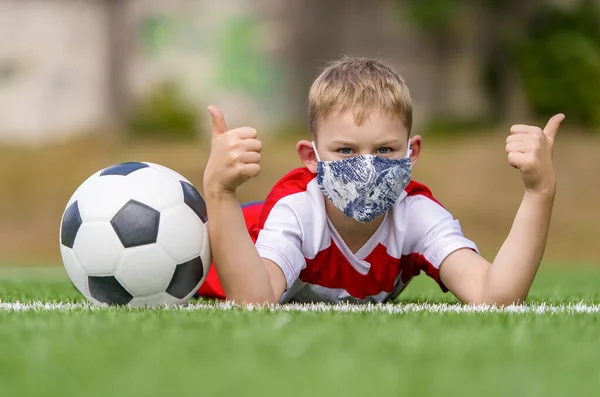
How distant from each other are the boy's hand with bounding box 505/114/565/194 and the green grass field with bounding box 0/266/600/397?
1.91 ft

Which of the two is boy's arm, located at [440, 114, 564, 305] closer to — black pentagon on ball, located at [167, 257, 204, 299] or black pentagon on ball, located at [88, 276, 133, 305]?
black pentagon on ball, located at [167, 257, 204, 299]

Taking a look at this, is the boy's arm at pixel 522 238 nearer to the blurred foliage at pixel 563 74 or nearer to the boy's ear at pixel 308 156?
the boy's ear at pixel 308 156

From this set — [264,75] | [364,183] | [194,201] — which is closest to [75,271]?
[194,201]

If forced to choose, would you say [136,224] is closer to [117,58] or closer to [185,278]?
[185,278]

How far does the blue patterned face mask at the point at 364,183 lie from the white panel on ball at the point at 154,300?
89cm

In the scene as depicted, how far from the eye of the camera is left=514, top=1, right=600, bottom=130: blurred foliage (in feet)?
60.7

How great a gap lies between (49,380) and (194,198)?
196 cm

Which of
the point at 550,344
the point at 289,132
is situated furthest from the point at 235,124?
the point at 550,344

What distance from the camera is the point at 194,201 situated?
13.3 ft

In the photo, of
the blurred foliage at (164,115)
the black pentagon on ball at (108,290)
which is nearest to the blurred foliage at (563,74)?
the blurred foliage at (164,115)

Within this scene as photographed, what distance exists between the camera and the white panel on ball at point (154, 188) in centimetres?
390

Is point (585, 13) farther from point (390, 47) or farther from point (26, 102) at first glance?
point (26, 102)

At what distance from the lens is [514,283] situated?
155 inches

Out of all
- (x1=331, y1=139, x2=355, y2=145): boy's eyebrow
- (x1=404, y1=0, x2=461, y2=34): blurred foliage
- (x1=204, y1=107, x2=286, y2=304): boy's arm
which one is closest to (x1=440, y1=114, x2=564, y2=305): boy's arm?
(x1=331, y1=139, x2=355, y2=145): boy's eyebrow
